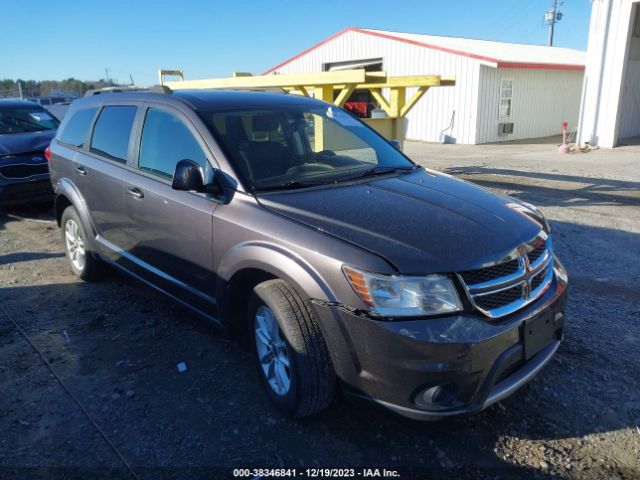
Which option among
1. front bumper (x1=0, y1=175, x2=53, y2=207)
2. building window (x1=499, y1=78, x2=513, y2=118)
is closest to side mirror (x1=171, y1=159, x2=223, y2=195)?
front bumper (x1=0, y1=175, x2=53, y2=207)

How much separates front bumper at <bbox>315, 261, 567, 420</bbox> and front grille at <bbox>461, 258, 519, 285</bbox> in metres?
0.17

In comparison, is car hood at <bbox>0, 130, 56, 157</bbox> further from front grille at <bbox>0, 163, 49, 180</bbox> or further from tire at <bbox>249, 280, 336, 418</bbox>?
tire at <bbox>249, 280, 336, 418</bbox>

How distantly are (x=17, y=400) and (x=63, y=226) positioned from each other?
2.51 meters

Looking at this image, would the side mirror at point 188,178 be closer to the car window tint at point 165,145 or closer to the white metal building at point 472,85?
the car window tint at point 165,145

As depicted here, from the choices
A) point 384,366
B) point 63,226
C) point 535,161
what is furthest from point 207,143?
point 535,161

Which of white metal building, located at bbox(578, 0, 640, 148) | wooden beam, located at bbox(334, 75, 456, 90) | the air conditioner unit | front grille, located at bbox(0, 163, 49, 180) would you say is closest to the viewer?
front grille, located at bbox(0, 163, 49, 180)

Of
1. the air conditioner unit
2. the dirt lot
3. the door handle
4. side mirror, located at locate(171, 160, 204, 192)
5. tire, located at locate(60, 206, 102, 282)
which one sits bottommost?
the dirt lot

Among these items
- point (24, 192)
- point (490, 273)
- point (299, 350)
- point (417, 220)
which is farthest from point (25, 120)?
point (490, 273)

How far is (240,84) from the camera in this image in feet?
28.8

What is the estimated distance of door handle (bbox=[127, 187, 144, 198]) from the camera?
12.6ft

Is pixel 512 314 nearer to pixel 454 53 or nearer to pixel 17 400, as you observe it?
pixel 17 400

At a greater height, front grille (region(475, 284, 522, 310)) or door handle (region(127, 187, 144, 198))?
door handle (region(127, 187, 144, 198))

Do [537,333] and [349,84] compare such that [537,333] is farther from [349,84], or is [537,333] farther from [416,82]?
[416,82]

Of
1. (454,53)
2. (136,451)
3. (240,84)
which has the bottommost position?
(136,451)
